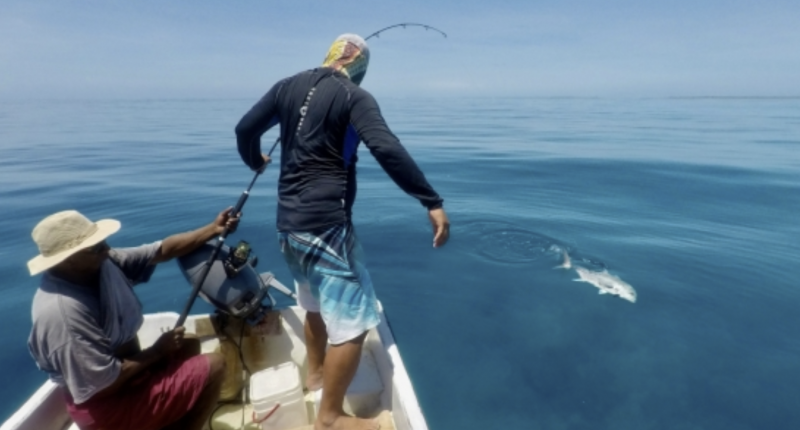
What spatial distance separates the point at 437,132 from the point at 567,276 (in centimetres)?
2095

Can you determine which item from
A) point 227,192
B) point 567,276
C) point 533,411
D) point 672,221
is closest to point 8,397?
point 533,411

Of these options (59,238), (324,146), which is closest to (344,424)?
(324,146)

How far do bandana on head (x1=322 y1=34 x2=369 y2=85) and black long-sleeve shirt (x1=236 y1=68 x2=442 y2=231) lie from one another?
14 cm

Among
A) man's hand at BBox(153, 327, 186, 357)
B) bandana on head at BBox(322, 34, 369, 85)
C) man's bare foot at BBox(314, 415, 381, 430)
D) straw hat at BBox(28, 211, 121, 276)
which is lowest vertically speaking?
man's bare foot at BBox(314, 415, 381, 430)

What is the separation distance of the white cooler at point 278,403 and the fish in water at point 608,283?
4.83 meters

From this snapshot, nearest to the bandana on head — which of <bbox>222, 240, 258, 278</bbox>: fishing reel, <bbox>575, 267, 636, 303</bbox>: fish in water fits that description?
<bbox>222, 240, 258, 278</bbox>: fishing reel

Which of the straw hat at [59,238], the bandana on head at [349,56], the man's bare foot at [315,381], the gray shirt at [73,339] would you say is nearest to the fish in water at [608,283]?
the man's bare foot at [315,381]

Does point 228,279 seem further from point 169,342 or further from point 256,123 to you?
point 256,123

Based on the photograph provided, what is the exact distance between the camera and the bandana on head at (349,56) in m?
2.99

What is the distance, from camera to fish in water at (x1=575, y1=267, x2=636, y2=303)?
21.6 ft

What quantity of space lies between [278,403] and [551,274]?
506cm

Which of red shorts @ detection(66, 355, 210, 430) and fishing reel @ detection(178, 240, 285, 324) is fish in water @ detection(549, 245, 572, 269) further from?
red shorts @ detection(66, 355, 210, 430)

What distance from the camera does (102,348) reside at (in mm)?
2721

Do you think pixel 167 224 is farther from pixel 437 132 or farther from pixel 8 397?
pixel 437 132
